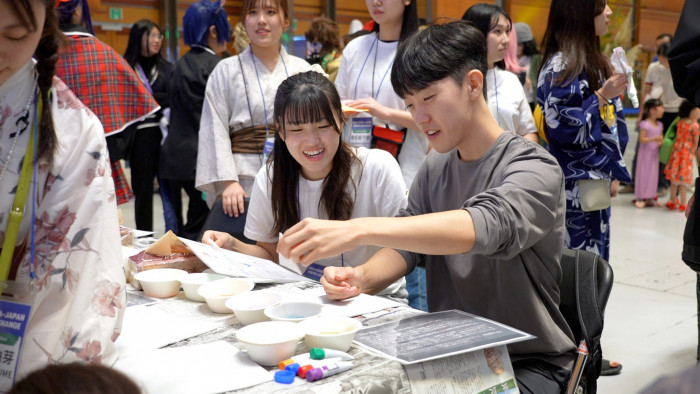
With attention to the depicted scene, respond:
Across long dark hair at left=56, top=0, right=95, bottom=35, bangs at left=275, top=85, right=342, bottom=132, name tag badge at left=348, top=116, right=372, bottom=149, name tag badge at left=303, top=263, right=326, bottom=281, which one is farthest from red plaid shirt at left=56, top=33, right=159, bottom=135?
name tag badge at left=303, top=263, right=326, bottom=281

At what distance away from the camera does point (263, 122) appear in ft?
9.71

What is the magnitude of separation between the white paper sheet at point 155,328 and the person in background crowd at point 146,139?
290cm

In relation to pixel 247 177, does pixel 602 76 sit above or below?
above

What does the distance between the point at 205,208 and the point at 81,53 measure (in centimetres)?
140

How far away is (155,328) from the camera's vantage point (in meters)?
1.38

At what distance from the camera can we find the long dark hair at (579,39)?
2.71 m

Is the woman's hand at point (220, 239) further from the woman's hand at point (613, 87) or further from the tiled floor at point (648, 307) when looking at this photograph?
the woman's hand at point (613, 87)

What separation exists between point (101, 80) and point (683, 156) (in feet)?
17.8

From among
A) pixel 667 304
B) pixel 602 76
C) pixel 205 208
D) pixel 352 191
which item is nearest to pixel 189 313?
pixel 352 191

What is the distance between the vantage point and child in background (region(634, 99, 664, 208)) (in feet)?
21.5

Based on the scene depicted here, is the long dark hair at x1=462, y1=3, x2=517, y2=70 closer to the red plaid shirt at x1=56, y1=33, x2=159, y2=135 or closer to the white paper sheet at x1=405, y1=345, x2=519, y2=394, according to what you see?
the red plaid shirt at x1=56, y1=33, x2=159, y2=135

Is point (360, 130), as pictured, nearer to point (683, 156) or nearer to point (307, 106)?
point (307, 106)

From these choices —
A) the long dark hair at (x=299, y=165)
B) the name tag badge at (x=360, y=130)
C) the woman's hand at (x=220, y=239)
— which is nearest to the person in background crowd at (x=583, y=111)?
the name tag badge at (x=360, y=130)

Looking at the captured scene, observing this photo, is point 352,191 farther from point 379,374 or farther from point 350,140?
point 379,374
